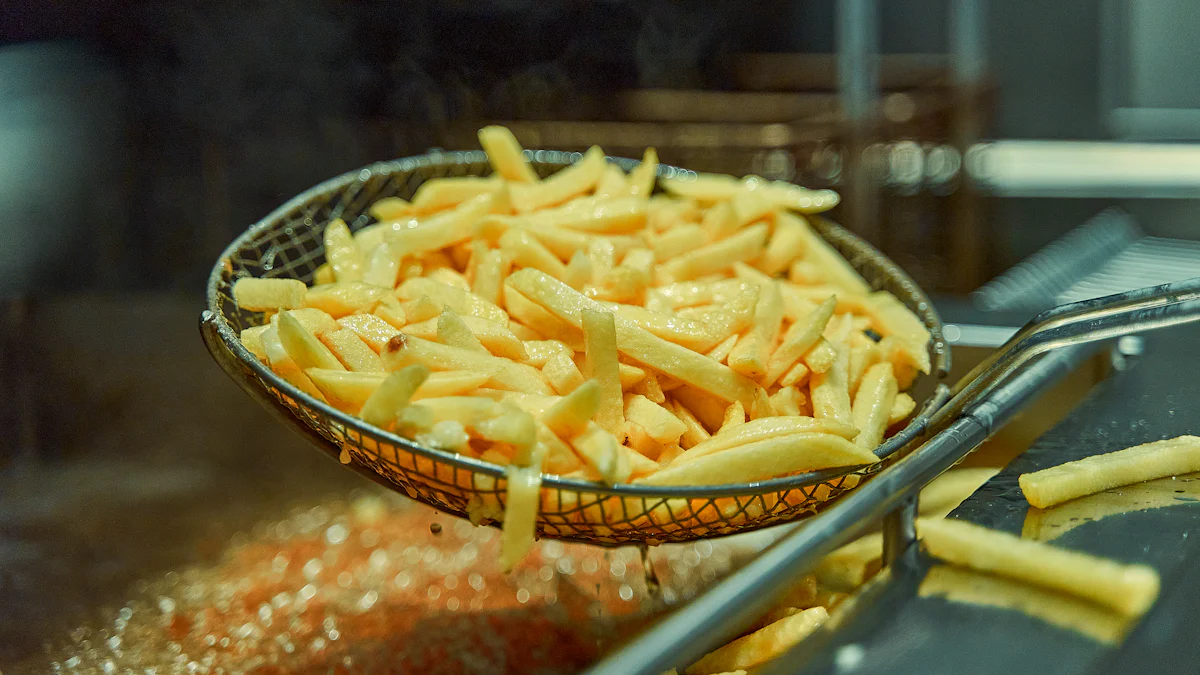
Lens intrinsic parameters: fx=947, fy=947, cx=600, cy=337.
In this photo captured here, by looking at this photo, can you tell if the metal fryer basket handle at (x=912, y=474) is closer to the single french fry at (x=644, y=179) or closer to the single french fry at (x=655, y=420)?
the single french fry at (x=655, y=420)

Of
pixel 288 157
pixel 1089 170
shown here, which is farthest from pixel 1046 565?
pixel 1089 170

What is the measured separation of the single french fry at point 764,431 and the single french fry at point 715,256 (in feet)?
1.14

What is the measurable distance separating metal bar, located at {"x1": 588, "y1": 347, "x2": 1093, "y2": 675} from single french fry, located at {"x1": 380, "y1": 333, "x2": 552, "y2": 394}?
305mm

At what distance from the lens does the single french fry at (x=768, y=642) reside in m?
0.78

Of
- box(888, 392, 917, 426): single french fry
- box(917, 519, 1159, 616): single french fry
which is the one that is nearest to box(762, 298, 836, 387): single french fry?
box(888, 392, 917, 426): single french fry

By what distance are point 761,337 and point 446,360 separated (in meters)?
0.35

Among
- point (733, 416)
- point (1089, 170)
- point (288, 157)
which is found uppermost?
point (288, 157)

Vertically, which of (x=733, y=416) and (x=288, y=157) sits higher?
(x=288, y=157)

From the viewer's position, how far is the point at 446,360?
90 cm

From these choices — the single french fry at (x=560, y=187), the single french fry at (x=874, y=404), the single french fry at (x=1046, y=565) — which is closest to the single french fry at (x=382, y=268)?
the single french fry at (x=560, y=187)

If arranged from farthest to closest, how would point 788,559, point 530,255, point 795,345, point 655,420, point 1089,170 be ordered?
point 1089,170 → point 530,255 → point 795,345 → point 655,420 → point 788,559

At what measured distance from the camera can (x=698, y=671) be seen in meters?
0.84

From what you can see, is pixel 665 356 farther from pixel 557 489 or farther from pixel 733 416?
pixel 557 489

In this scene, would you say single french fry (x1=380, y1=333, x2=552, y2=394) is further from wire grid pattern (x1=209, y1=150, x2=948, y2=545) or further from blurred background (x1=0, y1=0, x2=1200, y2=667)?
blurred background (x1=0, y1=0, x2=1200, y2=667)
